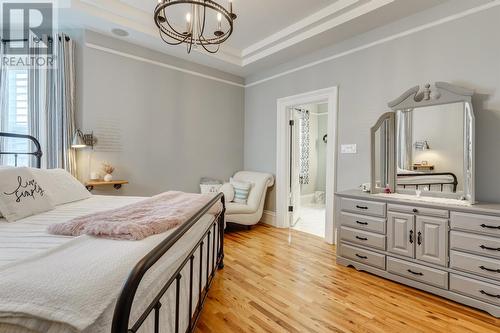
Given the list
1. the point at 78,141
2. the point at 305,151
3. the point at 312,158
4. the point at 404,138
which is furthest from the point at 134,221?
the point at 312,158

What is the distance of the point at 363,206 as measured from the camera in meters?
2.56

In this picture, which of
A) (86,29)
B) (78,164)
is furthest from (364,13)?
(78,164)

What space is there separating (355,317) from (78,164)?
339 cm

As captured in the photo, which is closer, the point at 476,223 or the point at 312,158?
the point at 476,223

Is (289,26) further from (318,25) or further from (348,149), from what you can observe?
(348,149)

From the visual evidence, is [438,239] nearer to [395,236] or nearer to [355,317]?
[395,236]

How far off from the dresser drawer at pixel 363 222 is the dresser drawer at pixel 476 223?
22.1 inches

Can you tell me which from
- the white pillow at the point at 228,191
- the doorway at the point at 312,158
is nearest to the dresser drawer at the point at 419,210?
the white pillow at the point at 228,191

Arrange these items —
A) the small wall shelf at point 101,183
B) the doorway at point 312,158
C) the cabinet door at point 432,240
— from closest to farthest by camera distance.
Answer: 1. the cabinet door at point 432,240
2. the small wall shelf at point 101,183
3. the doorway at point 312,158

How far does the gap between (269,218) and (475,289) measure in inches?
110

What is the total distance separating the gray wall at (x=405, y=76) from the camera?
85.8 inches

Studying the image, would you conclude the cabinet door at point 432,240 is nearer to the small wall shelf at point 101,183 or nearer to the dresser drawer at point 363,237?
the dresser drawer at point 363,237

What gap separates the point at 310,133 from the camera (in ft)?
19.8

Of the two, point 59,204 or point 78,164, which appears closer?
point 59,204
